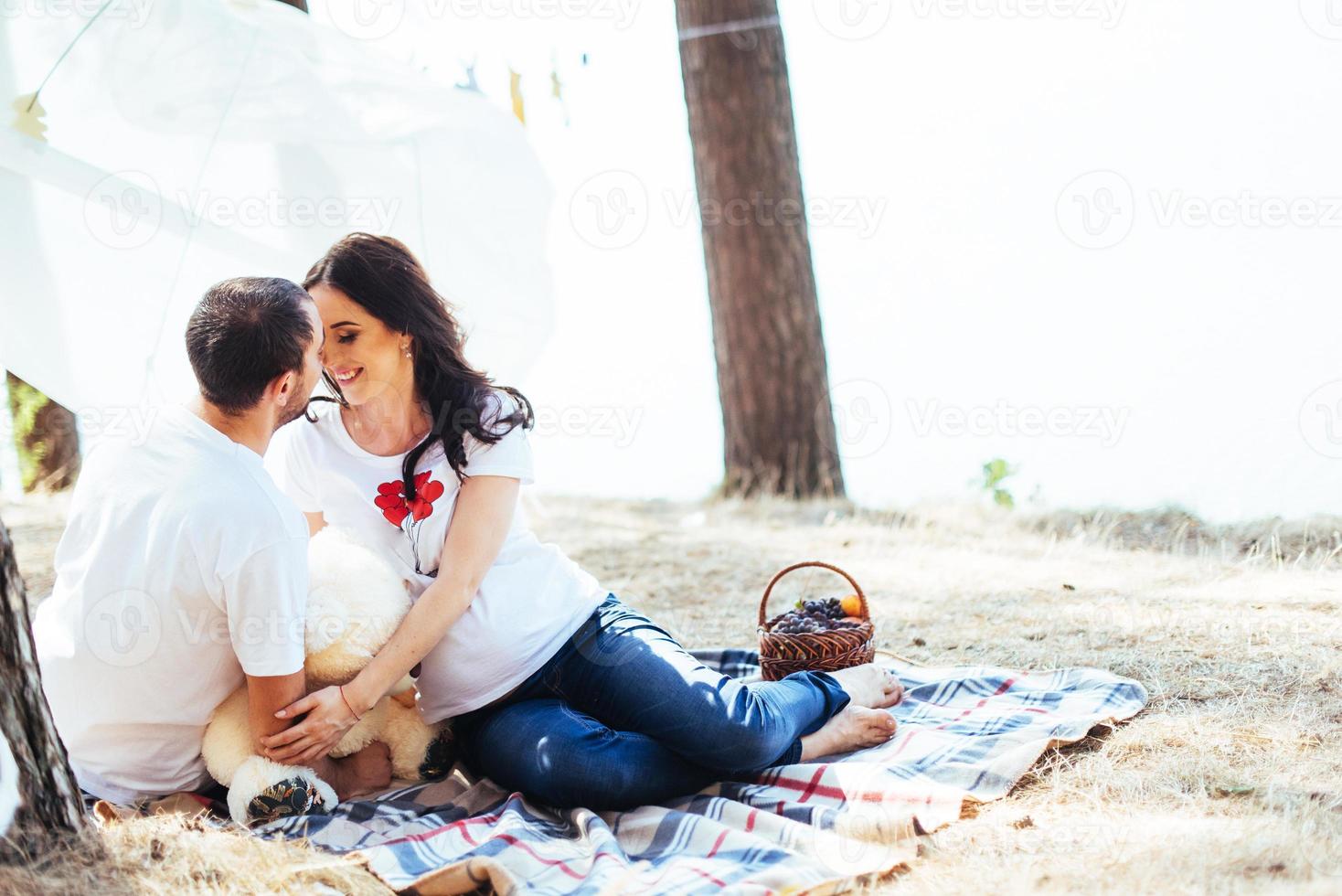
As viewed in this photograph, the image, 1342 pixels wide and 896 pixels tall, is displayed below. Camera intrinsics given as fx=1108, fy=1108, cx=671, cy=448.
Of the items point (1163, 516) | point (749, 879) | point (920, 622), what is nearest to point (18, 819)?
point (749, 879)

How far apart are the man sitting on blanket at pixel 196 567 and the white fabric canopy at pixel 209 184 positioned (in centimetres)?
101

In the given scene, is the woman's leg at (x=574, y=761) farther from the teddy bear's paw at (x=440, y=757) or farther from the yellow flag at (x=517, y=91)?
the yellow flag at (x=517, y=91)

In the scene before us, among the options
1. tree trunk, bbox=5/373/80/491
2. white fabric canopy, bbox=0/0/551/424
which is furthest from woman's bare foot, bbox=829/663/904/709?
tree trunk, bbox=5/373/80/491

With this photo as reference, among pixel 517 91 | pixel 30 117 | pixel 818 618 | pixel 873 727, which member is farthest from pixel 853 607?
pixel 517 91

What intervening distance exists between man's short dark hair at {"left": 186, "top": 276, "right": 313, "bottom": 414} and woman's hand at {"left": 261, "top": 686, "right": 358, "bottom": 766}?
1.84 feet

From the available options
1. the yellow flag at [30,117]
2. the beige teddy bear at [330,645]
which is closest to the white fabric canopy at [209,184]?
the yellow flag at [30,117]

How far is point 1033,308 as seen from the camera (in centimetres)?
810

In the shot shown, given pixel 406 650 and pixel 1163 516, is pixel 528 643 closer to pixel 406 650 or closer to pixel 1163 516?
pixel 406 650

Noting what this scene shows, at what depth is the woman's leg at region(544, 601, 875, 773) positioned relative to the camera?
2.26 metres

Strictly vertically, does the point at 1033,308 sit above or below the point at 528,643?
above

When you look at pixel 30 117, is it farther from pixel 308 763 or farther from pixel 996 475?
pixel 996 475

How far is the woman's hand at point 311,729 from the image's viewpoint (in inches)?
81.5

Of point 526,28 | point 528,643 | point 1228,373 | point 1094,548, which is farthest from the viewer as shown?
point 1228,373

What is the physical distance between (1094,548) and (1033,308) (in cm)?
422
